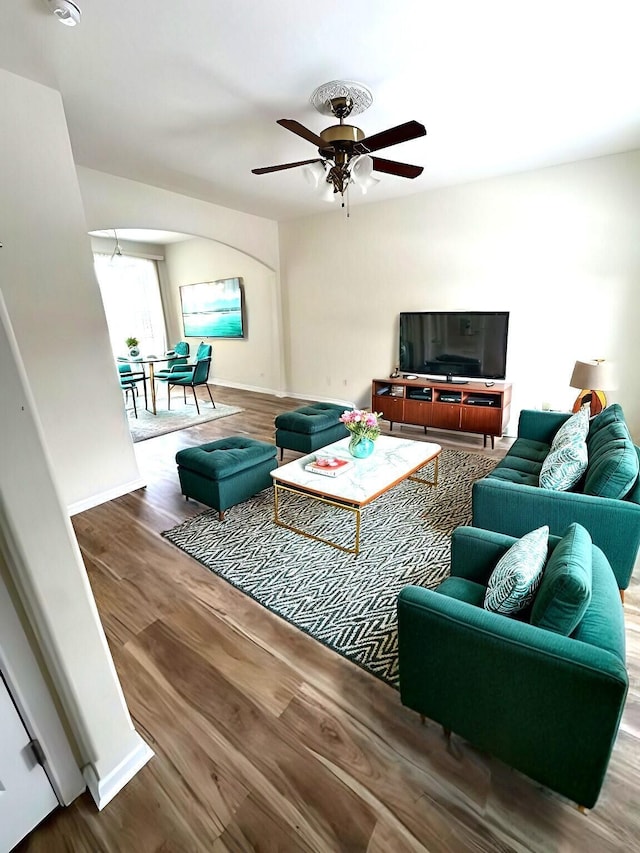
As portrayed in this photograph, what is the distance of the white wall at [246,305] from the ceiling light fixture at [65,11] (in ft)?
15.2

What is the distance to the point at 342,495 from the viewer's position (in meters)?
2.40

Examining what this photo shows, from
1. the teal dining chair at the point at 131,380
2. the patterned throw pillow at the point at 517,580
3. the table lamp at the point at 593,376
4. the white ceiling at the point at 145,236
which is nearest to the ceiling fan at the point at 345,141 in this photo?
the table lamp at the point at 593,376

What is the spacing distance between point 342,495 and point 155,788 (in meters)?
1.53

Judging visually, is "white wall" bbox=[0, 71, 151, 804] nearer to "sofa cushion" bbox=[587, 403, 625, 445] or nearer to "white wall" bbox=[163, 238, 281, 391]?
"sofa cushion" bbox=[587, 403, 625, 445]

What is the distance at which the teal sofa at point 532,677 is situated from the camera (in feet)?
3.33

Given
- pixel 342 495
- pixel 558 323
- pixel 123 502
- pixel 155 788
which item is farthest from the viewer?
pixel 558 323

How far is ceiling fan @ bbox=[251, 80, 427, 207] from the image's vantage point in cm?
238

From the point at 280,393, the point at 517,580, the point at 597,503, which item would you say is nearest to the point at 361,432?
the point at 597,503

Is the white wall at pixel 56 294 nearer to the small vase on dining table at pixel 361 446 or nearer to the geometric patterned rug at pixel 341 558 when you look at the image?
the geometric patterned rug at pixel 341 558

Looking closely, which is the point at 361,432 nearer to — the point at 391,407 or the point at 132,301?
the point at 391,407

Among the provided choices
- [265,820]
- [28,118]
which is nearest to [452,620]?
[265,820]

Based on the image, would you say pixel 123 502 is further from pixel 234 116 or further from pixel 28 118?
pixel 234 116

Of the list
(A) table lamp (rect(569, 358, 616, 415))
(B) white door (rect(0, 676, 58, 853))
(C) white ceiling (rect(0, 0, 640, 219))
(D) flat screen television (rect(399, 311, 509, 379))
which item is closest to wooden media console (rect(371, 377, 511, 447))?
(D) flat screen television (rect(399, 311, 509, 379))

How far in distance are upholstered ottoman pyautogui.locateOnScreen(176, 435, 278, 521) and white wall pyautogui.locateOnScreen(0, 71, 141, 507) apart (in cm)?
76
